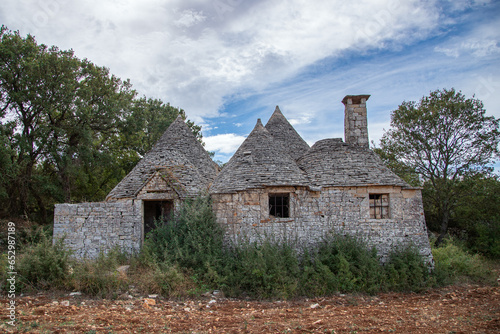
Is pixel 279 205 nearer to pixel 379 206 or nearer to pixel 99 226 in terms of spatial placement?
pixel 379 206

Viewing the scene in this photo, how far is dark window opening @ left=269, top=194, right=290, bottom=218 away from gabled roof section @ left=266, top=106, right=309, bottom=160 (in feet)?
12.1

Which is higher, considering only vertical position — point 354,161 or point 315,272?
point 354,161

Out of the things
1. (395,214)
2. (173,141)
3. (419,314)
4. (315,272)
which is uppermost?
(173,141)

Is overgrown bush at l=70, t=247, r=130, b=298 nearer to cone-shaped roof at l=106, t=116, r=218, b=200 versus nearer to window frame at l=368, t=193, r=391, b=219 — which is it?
cone-shaped roof at l=106, t=116, r=218, b=200

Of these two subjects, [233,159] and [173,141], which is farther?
[173,141]

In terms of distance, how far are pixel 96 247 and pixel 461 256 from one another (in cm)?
1208

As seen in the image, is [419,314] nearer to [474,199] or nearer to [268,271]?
[268,271]

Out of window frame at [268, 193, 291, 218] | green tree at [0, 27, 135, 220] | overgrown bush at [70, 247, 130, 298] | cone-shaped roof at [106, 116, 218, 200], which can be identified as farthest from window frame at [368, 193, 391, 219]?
green tree at [0, 27, 135, 220]

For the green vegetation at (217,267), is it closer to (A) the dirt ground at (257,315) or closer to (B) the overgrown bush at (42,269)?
(B) the overgrown bush at (42,269)

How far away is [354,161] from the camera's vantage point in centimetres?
1048

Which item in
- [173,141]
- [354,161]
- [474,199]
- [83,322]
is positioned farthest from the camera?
[474,199]

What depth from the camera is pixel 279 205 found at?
974 cm

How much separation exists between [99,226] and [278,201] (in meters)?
5.75

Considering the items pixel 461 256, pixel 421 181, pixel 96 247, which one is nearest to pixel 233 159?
pixel 96 247
